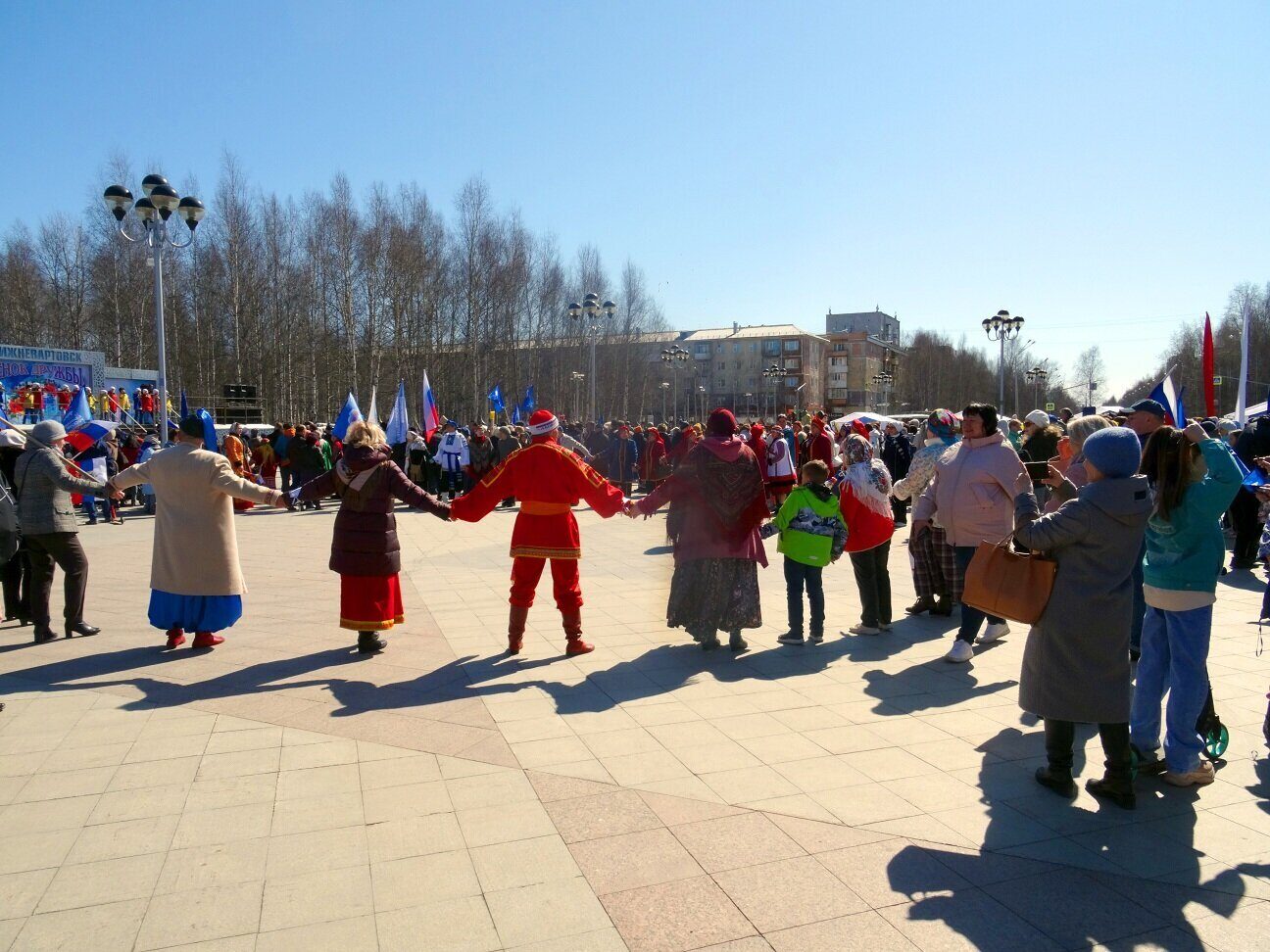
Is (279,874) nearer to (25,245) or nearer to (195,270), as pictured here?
(195,270)

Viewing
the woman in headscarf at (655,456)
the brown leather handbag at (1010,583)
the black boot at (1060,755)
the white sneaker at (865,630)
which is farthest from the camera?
the woman in headscarf at (655,456)

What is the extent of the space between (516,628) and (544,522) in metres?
0.84

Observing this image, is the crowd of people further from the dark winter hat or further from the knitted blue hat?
the knitted blue hat

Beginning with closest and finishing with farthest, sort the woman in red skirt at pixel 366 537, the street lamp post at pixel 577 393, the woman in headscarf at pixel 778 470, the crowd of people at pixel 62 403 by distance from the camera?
the woman in red skirt at pixel 366 537
the woman in headscarf at pixel 778 470
the crowd of people at pixel 62 403
the street lamp post at pixel 577 393

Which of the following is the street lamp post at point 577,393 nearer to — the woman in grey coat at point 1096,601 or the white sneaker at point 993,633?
the white sneaker at point 993,633

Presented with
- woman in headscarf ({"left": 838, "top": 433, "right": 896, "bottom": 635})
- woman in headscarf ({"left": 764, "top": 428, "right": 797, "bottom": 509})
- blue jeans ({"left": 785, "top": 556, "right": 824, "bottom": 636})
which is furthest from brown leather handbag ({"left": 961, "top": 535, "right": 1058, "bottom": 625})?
woman in headscarf ({"left": 764, "top": 428, "right": 797, "bottom": 509})

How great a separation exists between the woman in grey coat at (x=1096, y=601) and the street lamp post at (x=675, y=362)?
46.7 m

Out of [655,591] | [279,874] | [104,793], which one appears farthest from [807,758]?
[655,591]

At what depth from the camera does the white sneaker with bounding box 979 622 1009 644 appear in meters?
6.98

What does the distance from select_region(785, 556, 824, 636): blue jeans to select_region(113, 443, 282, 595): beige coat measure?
4153mm

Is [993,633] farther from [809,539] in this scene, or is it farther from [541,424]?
[541,424]

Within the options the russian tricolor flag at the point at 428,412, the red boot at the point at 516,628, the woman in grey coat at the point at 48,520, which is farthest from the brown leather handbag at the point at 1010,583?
the russian tricolor flag at the point at 428,412

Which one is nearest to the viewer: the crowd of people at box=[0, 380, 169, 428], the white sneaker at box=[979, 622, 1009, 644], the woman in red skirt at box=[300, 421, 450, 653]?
the woman in red skirt at box=[300, 421, 450, 653]

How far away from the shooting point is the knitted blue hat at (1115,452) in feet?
12.3
